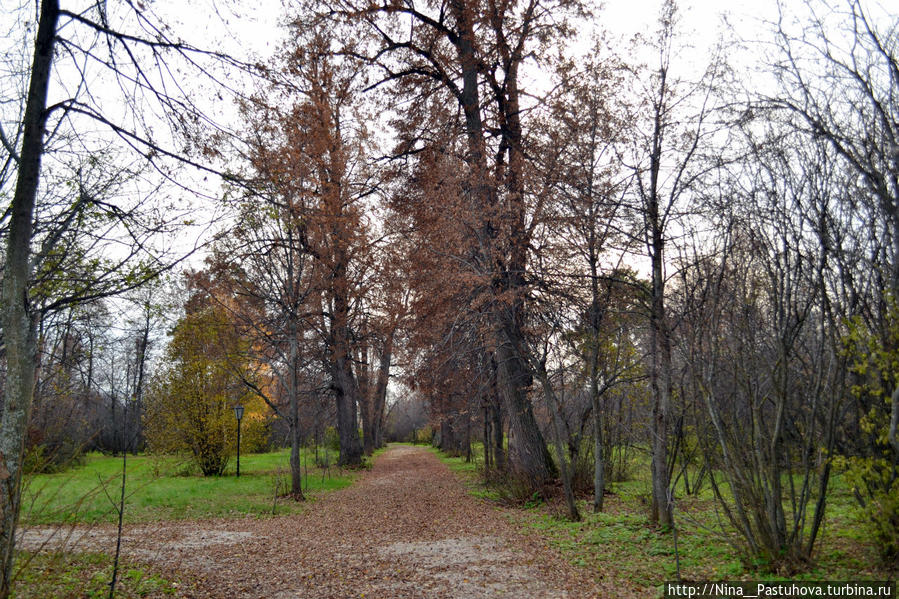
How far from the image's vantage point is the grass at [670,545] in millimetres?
4598

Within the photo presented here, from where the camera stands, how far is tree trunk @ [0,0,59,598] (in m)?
3.75

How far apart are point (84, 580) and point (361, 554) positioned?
3094 mm

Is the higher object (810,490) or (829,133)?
(829,133)

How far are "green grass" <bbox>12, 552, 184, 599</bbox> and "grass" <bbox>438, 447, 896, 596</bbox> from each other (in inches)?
174

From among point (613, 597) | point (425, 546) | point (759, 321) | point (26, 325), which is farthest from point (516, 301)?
point (26, 325)

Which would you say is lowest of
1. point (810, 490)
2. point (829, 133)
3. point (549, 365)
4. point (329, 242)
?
point (810, 490)

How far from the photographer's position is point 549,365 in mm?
10789

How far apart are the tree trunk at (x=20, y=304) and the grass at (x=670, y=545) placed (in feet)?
16.5

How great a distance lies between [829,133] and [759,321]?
1.74 meters

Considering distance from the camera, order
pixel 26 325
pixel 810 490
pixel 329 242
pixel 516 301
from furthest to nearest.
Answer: pixel 329 242, pixel 516 301, pixel 810 490, pixel 26 325

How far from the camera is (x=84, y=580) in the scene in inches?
205

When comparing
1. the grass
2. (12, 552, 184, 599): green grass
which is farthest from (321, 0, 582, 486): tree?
(12, 552, 184, 599): green grass

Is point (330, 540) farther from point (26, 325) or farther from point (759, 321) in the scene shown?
point (759, 321)

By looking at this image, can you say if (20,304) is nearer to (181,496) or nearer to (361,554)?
(361,554)
